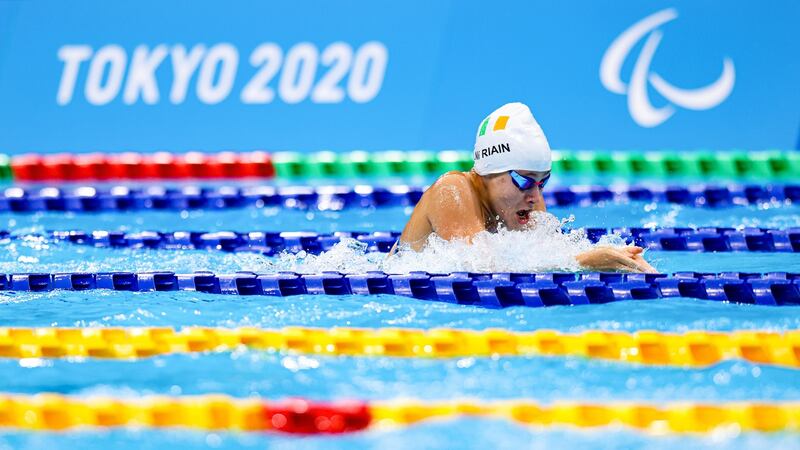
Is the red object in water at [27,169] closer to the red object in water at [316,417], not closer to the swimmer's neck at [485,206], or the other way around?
the swimmer's neck at [485,206]

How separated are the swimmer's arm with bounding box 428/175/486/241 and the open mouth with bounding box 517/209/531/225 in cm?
13

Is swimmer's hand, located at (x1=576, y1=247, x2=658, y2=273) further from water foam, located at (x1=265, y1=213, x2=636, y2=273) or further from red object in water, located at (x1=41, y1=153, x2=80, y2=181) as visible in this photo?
red object in water, located at (x1=41, y1=153, x2=80, y2=181)

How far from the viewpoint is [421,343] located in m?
3.52

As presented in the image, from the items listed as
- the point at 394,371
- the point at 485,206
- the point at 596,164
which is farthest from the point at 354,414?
the point at 596,164

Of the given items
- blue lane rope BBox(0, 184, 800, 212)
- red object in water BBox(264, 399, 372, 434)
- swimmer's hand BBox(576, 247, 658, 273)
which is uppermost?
blue lane rope BBox(0, 184, 800, 212)

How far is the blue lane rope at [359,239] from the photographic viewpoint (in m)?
5.22

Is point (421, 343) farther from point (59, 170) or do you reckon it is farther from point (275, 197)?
point (59, 170)

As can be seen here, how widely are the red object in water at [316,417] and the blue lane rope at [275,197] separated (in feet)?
12.8

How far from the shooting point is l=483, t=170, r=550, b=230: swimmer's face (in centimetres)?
452

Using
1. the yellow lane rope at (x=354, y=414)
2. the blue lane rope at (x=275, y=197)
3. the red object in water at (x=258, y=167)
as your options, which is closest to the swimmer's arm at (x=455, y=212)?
the yellow lane rope at (x=354, y=414)

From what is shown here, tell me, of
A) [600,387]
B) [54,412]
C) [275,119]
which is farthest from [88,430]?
[275,119]

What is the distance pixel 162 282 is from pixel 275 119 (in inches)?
124

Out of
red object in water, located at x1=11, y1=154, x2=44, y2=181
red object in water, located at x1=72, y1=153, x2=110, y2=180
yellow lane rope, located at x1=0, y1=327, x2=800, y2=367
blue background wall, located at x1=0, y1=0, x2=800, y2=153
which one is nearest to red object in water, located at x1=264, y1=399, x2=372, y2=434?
yellow lane rope, located at x1=0, y1=327, x2=800, y2=367

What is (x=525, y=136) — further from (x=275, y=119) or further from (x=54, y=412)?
(x=275, y=119)
